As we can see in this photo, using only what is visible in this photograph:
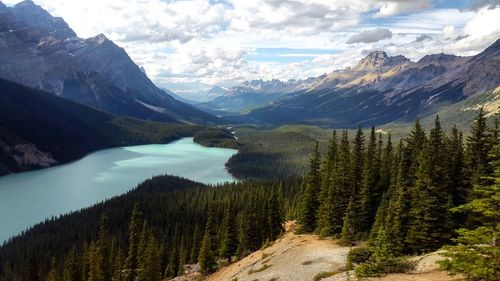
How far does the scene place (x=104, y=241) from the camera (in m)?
91.8

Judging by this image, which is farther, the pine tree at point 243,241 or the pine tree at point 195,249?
the pine tree at point 195,249

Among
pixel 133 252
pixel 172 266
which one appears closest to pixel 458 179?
pixel 172 266

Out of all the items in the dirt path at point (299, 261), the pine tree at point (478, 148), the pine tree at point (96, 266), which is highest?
the pine tree at point (478, 148)

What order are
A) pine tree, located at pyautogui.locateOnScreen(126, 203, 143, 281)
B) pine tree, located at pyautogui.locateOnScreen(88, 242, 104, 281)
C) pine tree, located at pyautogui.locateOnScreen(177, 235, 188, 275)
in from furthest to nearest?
pine tree, located at pyautogui.locateOnScreen(126, 203, 143, 281) < pine tree, located at pyautogui.locateOnScreen(177, 235, 188, 275) < pine tree, located at pyautogui.locateOnScreen(88, 242, 104, 281)

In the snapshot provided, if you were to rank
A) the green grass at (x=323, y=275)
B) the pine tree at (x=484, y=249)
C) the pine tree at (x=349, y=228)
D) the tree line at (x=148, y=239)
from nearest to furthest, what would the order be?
the pine tree at (x=484, y=249)
the green grass at (x=323, y=275)
the pine tree at (x=349, y=228)
the tree line at (x=148, y=239)

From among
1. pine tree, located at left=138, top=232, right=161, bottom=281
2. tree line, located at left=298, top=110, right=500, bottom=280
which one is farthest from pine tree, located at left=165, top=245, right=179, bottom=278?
tree line, located at left=298, top=110, right=500, bottom=280

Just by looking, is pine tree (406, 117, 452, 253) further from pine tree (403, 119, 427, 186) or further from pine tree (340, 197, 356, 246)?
pine tree (340, 197, 356, 246)

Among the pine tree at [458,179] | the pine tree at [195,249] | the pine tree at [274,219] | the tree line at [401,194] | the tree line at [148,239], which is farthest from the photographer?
the pine tree at [195,249]

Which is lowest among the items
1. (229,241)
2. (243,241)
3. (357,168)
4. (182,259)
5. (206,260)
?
(182,259)

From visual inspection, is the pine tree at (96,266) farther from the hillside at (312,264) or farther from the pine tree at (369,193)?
the pine tree at (369,193)

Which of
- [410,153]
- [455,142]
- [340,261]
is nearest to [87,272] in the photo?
[340,261]

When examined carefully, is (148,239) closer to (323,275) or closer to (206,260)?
(206,260)

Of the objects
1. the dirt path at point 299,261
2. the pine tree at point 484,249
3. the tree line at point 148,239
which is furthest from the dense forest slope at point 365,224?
the dirt path at point 299,261

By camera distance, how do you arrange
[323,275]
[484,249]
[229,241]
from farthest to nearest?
1. [229,241]
2. [323,275]
3. [484,249]
